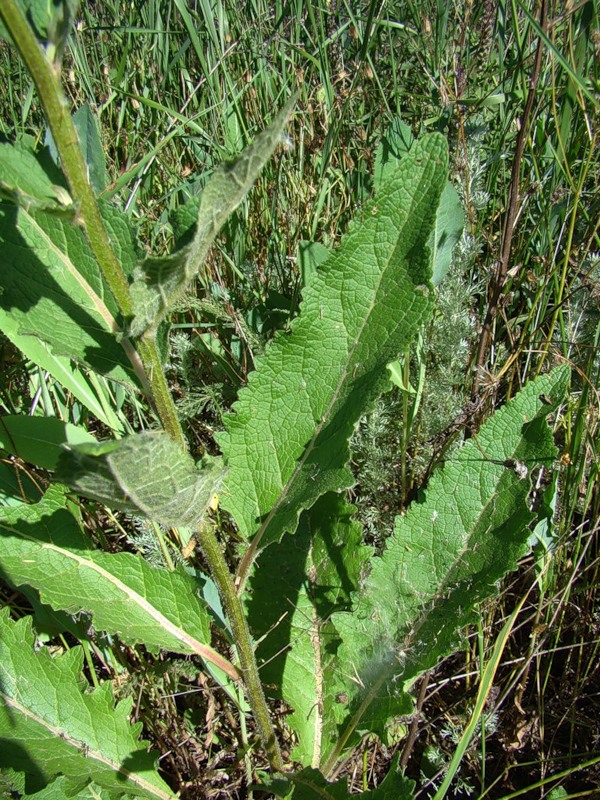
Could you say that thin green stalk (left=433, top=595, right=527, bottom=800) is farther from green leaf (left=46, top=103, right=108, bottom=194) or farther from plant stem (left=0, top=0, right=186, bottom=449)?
green leaf (left=46, top=103, right=108, bottom=194)

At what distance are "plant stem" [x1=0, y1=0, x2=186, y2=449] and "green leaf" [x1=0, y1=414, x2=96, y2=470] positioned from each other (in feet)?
1.95

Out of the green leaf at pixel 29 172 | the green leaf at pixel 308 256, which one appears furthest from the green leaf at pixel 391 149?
the green leaf at pixel 29 172

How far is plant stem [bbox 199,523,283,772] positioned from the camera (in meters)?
1.46

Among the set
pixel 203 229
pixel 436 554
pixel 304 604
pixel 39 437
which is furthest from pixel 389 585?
pixel 203 229

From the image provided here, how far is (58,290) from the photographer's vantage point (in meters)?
1.46

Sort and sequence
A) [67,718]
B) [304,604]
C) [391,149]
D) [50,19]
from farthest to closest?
1. [391,149]
2. [304,604]
3. [67,718]
4. [50,19]

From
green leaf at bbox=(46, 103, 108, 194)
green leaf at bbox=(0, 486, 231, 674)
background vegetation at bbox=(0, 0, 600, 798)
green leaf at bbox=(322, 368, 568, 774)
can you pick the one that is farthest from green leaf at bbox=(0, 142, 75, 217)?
green leaf at bbox=(322, 368, 568, 774)

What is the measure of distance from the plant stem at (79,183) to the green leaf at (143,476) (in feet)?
0.52

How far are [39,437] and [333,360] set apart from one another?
0.83 meters

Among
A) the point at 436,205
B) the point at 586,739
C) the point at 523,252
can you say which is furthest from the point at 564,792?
the point at 523,252

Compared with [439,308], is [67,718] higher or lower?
lower

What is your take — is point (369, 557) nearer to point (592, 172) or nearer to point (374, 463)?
point (374, 463)

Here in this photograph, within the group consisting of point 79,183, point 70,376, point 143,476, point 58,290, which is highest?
point 79,183

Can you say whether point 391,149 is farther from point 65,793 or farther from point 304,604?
point 65,793
